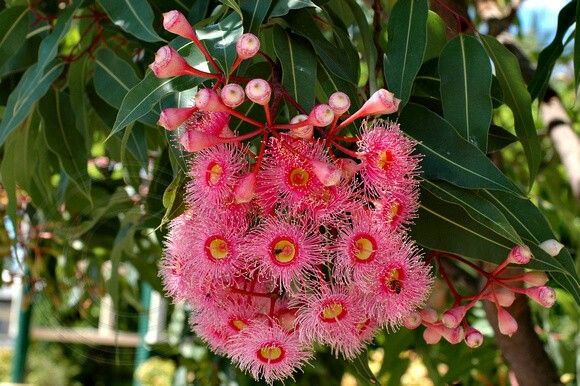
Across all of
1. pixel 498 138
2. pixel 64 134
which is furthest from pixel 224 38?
pixel 64 134

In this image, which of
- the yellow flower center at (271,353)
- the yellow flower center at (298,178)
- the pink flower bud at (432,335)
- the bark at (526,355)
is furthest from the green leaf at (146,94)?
the bark at (526,355)

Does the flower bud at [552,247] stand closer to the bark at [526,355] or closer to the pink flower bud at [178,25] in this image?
the pink flower bud at [178,25]

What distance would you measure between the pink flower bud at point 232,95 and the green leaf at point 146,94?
64 mm

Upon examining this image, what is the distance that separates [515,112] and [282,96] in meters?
0.28

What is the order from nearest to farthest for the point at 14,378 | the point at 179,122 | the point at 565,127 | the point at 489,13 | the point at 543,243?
the point at 179,122 → the point at 543,243 → the point at 565,127 → the point at 489,13 → the point at 14,378

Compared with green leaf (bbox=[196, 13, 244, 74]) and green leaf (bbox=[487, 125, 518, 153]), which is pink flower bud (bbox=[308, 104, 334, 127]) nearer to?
green leaf (bbox=[196, 13, 244, 74])

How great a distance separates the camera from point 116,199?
1.41 meters

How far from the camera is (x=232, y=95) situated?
72cm

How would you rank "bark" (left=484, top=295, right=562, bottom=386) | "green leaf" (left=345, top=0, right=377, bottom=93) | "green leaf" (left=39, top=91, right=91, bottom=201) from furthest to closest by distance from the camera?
"bark" (left=484, top=295, right=562, bottom=386) → "green leaf" (left=39, top=91, right=91, bottom=201) → "green leaf" (left=345, top=0, right=377, bottom=93)

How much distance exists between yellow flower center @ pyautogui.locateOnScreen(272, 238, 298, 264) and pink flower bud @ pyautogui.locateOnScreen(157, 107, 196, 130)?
123mm

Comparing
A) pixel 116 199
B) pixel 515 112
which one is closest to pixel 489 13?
pixel 116 199

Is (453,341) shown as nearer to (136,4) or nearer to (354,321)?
(354,321)

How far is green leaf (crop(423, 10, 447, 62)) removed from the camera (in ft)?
3.37

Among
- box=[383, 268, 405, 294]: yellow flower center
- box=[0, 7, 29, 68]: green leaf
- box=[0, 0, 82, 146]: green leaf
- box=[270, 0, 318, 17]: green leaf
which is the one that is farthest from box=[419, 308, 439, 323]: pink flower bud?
box=[0, 7, 29, 68]: green leaf
